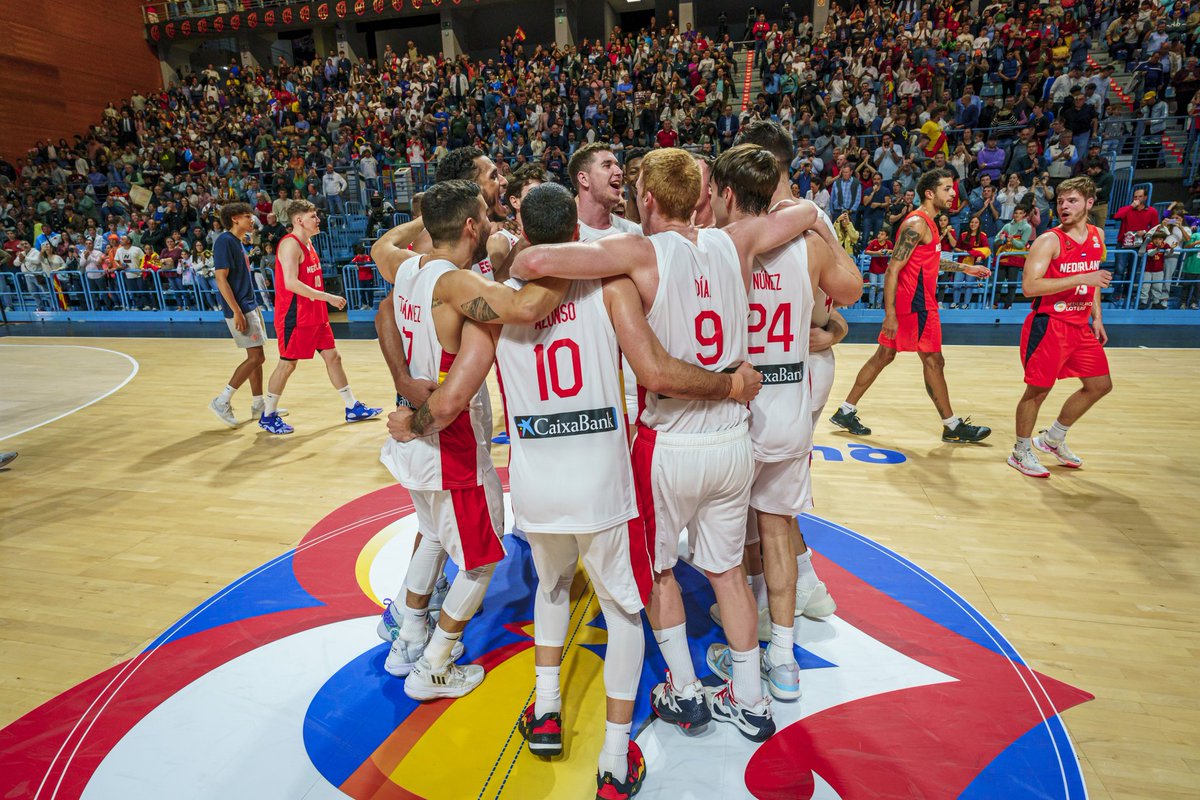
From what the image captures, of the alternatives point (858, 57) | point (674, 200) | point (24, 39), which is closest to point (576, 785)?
point (674, 200)

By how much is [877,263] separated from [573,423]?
392 inches

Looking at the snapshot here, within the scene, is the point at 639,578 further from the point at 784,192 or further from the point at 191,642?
the point at 191,642

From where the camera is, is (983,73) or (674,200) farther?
(983,73)

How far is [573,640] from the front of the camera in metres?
3.12

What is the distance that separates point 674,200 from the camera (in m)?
2.24

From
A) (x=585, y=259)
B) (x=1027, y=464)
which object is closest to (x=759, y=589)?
(x=585, y=259)

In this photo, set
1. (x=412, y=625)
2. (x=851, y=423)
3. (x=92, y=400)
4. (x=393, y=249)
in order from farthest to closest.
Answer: (x=92, y=400) < (x=851, y=423) < (x=393, y=249) < (x=412, y=625)

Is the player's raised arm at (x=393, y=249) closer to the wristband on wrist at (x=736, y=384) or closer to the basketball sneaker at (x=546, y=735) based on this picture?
the wristband on wrist at (x=736, y=384)

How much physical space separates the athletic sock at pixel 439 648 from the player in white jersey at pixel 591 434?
684 mm

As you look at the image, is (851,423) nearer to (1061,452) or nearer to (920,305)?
(920,305)

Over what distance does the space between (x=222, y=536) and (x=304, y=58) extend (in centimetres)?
3008

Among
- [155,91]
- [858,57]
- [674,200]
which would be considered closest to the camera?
[674,200]

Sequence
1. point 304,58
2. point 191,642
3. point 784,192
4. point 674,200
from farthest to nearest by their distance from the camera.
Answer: point 304,58 < point 191,642 < point 784,192 < point 674,200

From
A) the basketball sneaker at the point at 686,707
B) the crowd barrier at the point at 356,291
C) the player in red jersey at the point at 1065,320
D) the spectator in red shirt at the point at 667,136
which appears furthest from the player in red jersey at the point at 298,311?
the spectator in red shirt at the point at 667,136
